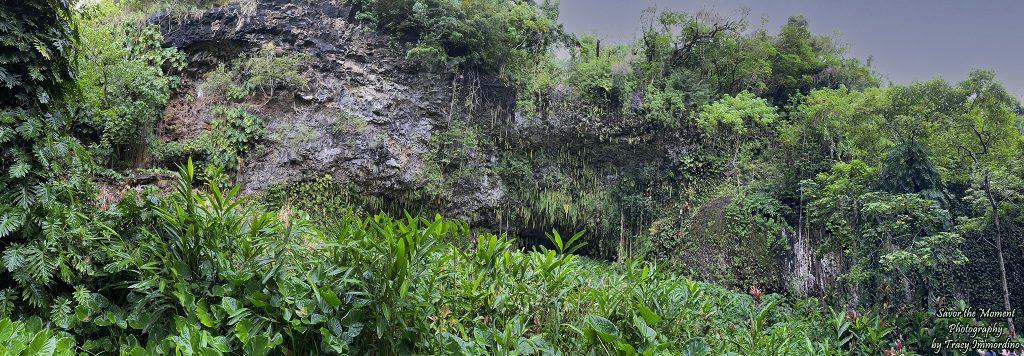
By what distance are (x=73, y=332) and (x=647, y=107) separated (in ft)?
28.0

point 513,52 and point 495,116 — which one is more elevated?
point 513,52

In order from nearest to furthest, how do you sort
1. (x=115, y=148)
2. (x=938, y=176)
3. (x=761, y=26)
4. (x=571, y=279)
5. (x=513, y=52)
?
1. (x=571, y=279)
2. (x=938, y=176)
3. (x=115, y=148)
4. (x=513, y=52)
5. (x=761, y=26)

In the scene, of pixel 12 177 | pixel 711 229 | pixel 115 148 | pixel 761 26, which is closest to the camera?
pixel 12 177

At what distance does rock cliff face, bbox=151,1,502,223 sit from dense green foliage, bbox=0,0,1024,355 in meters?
0.19

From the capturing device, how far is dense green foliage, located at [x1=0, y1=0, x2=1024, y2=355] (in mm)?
2162

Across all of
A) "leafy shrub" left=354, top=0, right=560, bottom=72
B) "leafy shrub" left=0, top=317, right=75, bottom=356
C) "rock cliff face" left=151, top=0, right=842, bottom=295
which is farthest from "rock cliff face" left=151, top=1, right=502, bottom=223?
"leafy shrub" left=0, top=317, right=75, bottom=356

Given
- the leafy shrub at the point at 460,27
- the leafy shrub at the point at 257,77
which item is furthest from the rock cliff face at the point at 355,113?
the leafy shrub at the point at 460,27

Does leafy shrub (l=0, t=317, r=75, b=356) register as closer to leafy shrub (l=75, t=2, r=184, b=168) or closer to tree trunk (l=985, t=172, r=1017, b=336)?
leafy shrub (l=75, t=2, r=184, b=168)

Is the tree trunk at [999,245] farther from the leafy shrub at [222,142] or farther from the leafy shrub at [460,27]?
the leafy shrub at [222,142]

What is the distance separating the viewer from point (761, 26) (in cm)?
1003

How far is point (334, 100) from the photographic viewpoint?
26.1 feet

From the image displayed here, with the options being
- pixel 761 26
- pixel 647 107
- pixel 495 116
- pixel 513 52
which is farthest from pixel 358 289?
pixel 761 26

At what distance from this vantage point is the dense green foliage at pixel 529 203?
2162 millimetres

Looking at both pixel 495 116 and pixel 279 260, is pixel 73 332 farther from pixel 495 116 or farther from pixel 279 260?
pixel 495 116
